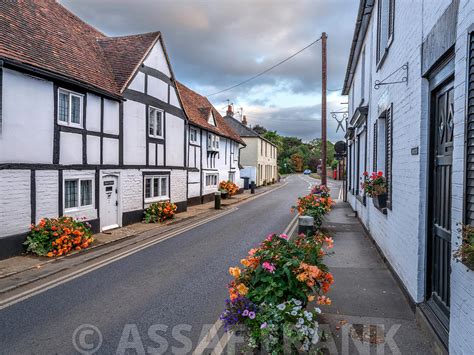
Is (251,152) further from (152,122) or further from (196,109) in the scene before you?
(152,122)

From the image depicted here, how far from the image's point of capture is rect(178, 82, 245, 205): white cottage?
22.8 meters

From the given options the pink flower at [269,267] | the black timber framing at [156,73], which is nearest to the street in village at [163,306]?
the pink flower at [269,267]

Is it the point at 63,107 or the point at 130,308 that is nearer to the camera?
the point at 130,308

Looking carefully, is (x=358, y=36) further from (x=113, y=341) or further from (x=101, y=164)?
(x=113, y=341)

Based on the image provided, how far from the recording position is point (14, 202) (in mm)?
9523

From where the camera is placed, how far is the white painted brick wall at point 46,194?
10336 millimetres

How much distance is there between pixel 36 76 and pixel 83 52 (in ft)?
13.8

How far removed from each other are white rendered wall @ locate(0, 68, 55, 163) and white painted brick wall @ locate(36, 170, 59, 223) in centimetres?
44

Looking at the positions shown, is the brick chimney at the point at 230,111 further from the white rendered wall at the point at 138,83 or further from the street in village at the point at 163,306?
the street in village at the point at 163,306

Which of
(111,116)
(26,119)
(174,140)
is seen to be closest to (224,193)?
(174,140)

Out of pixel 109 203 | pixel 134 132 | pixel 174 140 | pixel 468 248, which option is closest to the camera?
pixel 468 248

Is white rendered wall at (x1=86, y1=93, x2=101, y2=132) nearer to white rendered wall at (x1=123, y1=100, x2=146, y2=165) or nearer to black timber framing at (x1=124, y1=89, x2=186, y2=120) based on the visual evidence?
white rendered wall at (x1=123, y1=100, x2=146, y2=165)

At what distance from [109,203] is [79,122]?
3.36 m

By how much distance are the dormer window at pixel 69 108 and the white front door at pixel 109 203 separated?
2479 mm
